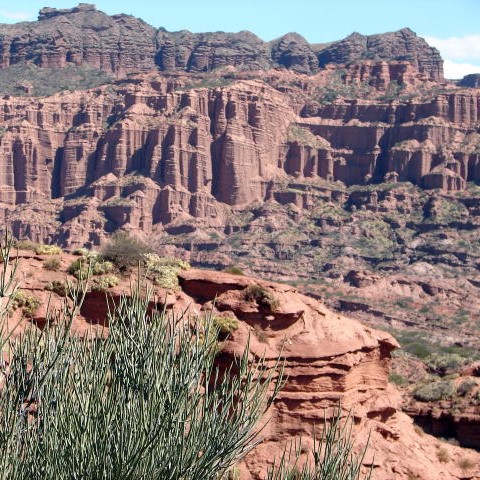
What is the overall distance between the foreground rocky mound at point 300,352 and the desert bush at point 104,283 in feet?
0.52

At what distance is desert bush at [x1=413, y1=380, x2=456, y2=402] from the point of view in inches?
1452

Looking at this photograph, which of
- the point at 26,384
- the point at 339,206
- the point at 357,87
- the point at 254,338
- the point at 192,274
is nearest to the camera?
the point at 26,384

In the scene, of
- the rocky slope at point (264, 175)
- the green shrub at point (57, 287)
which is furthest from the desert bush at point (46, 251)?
the rocky slope at point (264, 175)

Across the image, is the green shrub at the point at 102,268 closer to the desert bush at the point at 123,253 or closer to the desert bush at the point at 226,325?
the desert bush at the point at 123,253

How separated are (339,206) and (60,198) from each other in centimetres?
5190

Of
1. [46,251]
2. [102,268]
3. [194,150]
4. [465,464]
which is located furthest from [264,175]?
[102,268]

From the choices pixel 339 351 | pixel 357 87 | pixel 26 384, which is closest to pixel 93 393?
pixel 26 384

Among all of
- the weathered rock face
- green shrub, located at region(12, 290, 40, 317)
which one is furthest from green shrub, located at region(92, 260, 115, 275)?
the weathered rock face

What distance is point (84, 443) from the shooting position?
33.7 feet

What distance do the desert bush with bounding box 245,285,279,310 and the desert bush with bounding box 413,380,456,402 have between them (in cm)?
1531

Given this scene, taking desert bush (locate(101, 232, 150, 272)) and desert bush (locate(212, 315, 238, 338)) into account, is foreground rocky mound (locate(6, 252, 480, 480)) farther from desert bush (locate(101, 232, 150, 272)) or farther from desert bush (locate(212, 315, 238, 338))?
desert bush (locate(101, 232, 150, 272))

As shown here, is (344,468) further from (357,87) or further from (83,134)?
(357,87)

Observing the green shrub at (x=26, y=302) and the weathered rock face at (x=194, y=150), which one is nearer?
the green shrub at (x=26, y=302)

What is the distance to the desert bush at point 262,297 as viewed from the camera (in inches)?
945
